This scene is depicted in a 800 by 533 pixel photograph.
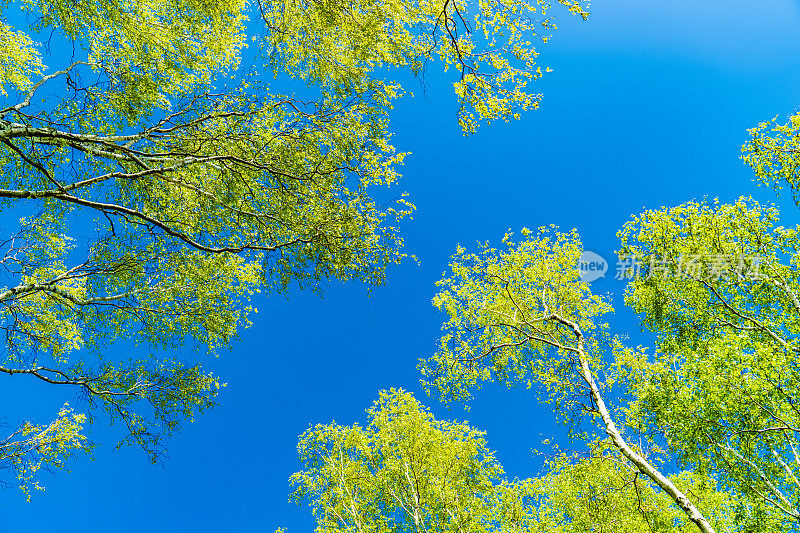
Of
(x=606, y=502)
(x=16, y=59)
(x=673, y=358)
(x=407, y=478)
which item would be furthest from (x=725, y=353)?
(x=16, y=59)

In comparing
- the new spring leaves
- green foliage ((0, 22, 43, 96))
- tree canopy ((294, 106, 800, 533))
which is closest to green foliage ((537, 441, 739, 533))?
tree canopy ((294, 106, 800, 533))

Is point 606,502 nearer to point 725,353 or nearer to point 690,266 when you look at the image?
point 725,353

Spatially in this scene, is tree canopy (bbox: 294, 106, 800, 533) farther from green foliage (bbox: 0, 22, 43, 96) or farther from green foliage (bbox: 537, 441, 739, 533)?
green foliage (bbox: 0, 22, 43, 96)

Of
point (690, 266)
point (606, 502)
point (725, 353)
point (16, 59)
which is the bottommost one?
point (606, 502)

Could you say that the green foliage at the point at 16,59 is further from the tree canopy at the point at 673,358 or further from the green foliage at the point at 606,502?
the green foliage at the point at 606,502

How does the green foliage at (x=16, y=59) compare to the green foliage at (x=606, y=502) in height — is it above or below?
above

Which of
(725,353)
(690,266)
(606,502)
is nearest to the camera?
(725,353)

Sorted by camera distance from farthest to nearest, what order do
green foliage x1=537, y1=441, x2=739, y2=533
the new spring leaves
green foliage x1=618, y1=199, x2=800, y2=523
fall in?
green foliage x1=537, y1=441, x2=739, y2=533
the new spring leaves
green foliage x1=618, y1=199, x2=800, y2=523

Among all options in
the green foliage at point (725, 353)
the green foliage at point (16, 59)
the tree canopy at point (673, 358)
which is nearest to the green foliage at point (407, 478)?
the tree canopy at point (673, 358)

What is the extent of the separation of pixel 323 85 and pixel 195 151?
4.24 metres

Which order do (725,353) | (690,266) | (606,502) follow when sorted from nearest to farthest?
(725,353) < (690,266) < (606,502)

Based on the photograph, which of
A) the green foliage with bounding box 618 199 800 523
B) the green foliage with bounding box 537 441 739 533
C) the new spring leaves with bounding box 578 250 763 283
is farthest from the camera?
the green foliage with bounding box 537 441 739 533

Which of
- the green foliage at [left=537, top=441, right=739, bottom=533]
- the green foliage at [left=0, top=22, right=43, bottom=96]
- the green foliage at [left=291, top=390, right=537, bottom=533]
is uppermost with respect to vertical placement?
the green foliage at [left=0, top=22, right=43, bottom=96]

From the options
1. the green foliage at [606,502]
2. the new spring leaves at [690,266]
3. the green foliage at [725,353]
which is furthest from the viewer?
the green foliage at [606,502]
